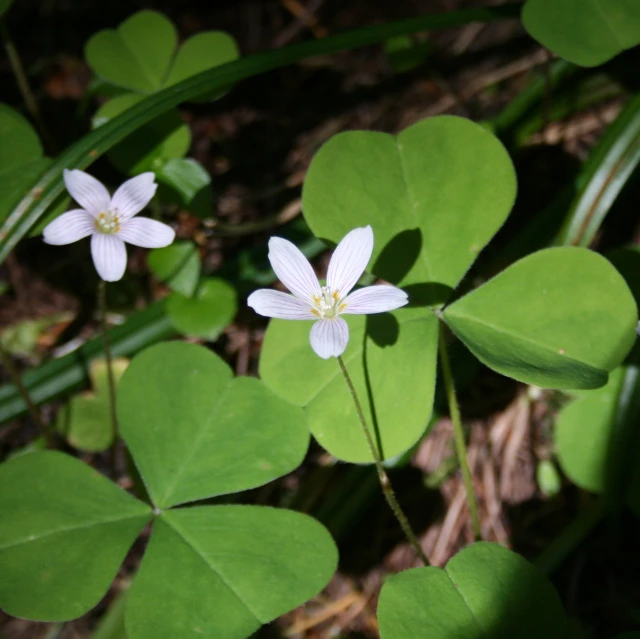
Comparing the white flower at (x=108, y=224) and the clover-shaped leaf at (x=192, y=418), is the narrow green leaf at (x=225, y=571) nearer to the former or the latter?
the clover-shaped leaf at (x=192, y=418)

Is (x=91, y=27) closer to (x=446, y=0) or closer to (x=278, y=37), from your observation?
(x=278, y=37)

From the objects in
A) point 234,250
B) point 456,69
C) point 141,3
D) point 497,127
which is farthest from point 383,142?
point 141,3

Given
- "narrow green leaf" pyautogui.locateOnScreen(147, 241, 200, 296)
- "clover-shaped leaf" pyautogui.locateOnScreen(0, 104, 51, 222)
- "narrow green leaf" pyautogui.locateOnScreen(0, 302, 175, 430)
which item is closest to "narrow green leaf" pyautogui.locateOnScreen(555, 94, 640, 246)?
"narrow green leaf" pyautogui.locateOnScreen(147, 241, 200, 296)

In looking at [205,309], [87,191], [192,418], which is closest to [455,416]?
[192,418]

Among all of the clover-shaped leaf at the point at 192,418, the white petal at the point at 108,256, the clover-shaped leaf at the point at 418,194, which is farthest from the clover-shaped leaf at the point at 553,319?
the white petal at the point at 108,256

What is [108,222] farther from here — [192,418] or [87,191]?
[192,418]

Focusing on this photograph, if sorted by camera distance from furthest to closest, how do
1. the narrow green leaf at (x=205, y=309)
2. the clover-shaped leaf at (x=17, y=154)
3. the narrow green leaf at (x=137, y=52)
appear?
the narrow green leaf at (x=137, y=52), the narrow green leaf at (x=205, y=309), the clover-shaped leaf at (x=17, y=154)

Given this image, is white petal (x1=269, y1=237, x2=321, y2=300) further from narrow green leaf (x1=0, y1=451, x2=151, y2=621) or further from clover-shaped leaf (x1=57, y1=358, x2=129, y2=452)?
clover-shaped leaf (x1=57, y1=358, x2=129, y2=452)
